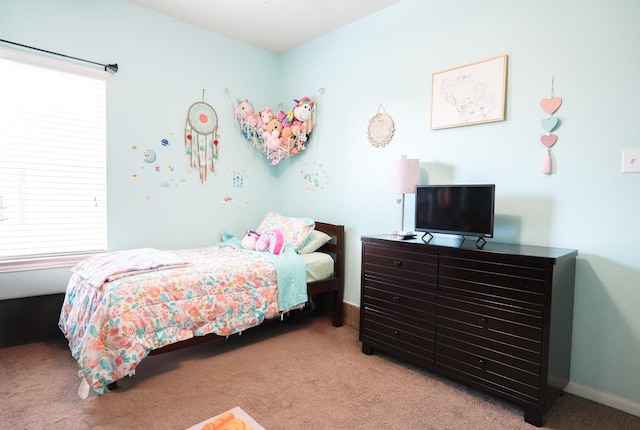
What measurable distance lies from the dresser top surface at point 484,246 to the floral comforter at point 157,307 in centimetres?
94

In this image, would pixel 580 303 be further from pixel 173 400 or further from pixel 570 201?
pixel 173 400

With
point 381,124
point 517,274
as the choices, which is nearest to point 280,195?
point 381,124

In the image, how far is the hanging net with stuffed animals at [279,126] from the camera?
350cm

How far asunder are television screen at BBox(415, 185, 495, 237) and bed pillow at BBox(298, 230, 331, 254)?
106 centimetres

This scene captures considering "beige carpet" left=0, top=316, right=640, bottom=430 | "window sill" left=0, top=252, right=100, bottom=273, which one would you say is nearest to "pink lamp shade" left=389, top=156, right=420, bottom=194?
"beige carpet" left=0, top=316, right=640, bottom=430

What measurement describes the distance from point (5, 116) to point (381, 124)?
2803mm

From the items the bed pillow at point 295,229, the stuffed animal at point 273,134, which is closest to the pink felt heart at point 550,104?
the bed pillow at point 295,229

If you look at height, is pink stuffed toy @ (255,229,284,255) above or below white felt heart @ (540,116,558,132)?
below

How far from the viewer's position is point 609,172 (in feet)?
6.25

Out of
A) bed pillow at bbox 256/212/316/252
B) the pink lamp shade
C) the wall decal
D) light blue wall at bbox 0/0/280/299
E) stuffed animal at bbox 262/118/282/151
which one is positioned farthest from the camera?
stuffed animal at bbox 262/118/282/151

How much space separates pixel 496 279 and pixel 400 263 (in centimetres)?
62

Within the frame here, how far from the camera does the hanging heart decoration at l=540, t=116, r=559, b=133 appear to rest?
2.05m

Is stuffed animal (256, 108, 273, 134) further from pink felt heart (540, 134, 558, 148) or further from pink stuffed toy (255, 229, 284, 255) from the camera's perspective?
pink felt heart (540, 134, 558, 148)

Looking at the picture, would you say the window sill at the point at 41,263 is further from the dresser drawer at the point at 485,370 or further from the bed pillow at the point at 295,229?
the dresser drawer at the point at 485,370
